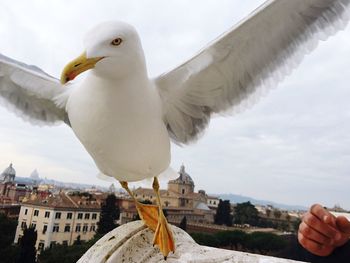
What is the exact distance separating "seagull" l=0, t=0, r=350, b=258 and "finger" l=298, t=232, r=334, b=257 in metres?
0.46

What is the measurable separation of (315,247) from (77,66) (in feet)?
2.84

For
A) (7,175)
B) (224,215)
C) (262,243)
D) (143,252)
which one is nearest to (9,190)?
(7,175)

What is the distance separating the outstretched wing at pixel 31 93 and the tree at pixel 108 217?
671 inches

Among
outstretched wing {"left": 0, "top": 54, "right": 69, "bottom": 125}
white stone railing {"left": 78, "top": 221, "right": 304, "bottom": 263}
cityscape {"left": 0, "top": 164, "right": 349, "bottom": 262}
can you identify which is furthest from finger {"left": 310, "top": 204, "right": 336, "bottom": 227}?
cityscape {"left": 0, "top": 164, "right": 349, "bottom": 262}

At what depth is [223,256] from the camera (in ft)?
3.86

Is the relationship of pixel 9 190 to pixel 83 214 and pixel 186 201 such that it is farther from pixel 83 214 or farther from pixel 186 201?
pixel 186 201

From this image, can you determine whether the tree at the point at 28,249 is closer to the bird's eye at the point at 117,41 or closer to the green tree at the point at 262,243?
the green tree at the point at 262,243

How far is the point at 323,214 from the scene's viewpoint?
1050mm

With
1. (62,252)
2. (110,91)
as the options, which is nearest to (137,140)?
(110,91)

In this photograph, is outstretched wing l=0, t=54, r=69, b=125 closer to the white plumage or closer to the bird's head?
the white plumage

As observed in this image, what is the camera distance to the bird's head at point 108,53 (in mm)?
1090

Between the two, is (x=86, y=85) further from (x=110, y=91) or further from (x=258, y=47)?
(x=258, y=47)

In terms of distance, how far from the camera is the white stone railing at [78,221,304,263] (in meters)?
1.18

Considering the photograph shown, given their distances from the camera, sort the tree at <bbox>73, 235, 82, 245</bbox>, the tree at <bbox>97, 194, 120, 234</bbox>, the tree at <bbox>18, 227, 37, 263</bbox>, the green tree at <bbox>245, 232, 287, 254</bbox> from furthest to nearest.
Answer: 1. the tree at <bbox>73, 235, 82, 245</bbox>
2. the tree at <bbox>97, 194, 120, 234</bbox>
3. the green tree at <bbox>245, 232, 287, 254</bbox>
4. the tree at <bbox>18, 227, 37, 263</bbox>
